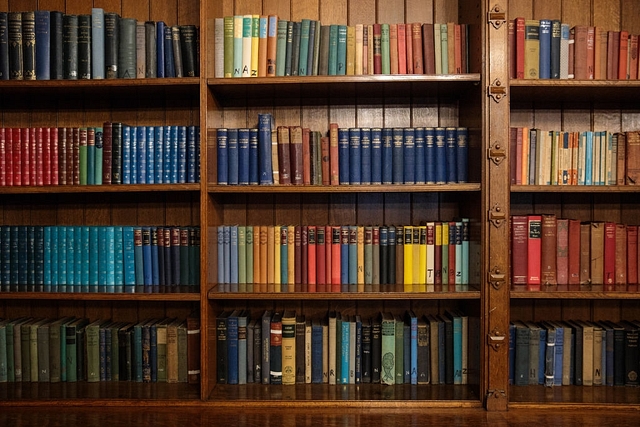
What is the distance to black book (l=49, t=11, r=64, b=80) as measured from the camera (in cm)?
218

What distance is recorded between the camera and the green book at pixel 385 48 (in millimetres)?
2188

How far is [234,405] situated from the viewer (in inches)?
83.1

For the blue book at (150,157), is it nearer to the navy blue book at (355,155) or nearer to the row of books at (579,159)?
the navy blue book at (355,155)

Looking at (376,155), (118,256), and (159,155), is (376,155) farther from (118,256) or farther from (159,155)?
(118,256)

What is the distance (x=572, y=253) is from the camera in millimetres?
2203

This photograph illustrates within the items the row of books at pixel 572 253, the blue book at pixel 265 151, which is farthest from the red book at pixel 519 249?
the blue book at pixel 265 151

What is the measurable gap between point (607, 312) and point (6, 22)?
2.77 m

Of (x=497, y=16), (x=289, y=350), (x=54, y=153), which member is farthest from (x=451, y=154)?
(x=54, y=153)

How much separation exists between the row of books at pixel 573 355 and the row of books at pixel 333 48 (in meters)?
1.11

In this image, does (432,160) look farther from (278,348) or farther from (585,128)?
(278,348)

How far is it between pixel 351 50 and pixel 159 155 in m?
0.87

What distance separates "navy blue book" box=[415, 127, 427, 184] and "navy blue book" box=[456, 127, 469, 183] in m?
0.14

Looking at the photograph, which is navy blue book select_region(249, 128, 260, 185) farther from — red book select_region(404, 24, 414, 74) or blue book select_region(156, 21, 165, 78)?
red book select_region(404, 24, 414, 74)

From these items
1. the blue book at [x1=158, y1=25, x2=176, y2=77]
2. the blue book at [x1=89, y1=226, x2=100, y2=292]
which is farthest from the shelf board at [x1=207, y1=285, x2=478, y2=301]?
the blue book at [x1=158, y1=25, x2=176, y2=77]
